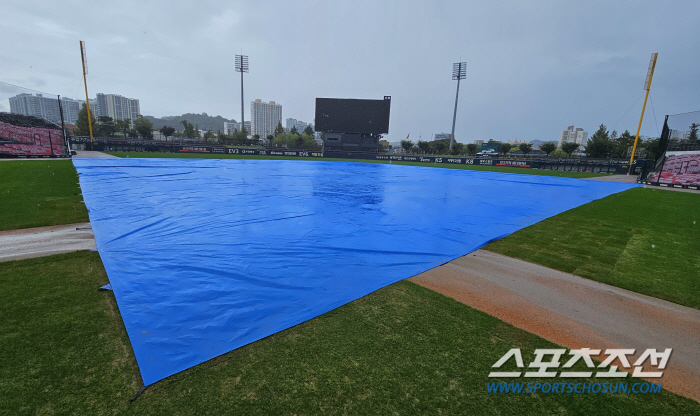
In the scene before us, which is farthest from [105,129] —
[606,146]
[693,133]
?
[606,146]

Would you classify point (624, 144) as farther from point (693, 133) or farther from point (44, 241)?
point (44, 241)

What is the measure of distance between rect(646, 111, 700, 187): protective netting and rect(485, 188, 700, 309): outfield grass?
1705cm

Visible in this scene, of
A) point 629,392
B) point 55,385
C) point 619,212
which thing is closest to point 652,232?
point 619,212

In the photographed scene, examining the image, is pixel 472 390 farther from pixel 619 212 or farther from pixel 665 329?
pixel 619 212

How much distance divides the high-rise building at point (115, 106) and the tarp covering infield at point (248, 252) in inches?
5751

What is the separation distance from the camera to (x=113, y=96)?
12444cm

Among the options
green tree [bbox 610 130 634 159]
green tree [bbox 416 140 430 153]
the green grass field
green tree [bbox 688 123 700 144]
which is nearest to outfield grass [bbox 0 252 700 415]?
the green grass field

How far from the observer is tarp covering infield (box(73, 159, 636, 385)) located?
2754 millimetres

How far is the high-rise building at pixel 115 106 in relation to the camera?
121 meters

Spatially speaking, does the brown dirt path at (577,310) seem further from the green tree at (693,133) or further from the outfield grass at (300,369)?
the green tree at (693,133)

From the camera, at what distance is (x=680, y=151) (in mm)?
21375

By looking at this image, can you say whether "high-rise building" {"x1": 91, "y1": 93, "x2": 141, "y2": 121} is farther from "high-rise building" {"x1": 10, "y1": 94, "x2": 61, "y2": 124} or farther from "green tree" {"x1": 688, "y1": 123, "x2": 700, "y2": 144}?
"green tree" {"x1": 688, "y1": 123, "x2": 700, "y2": 144}

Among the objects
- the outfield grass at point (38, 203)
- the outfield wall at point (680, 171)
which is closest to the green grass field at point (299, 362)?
the outfield grass at point (38, 203)

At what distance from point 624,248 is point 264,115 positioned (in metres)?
185
